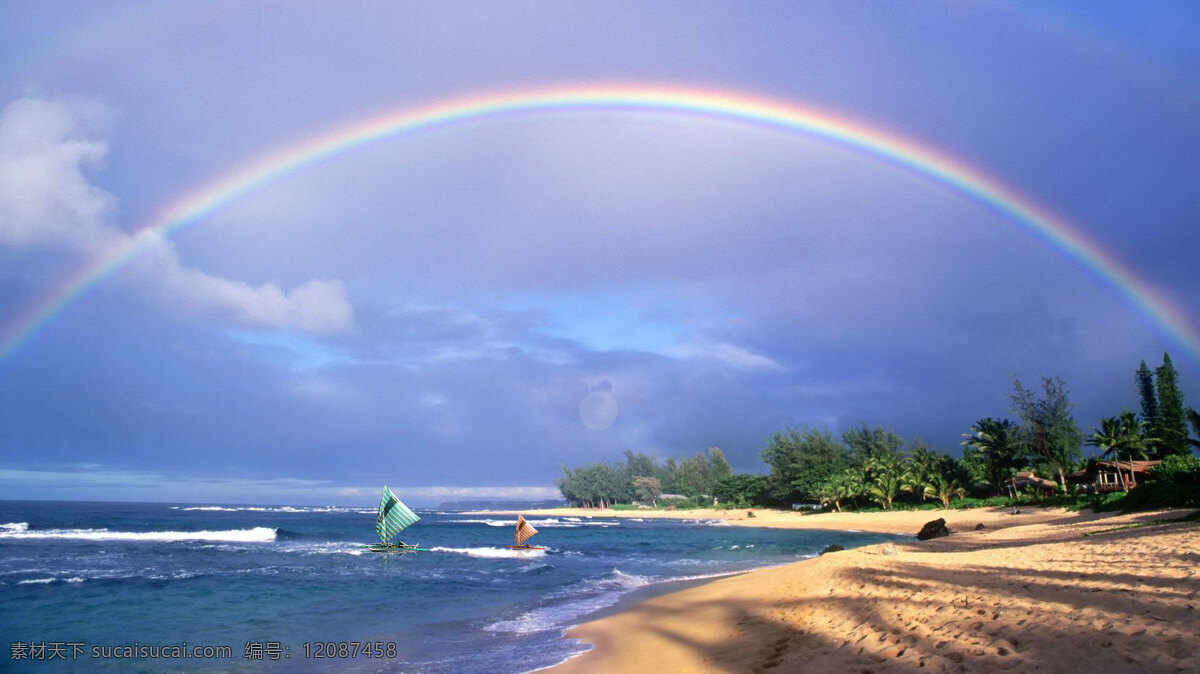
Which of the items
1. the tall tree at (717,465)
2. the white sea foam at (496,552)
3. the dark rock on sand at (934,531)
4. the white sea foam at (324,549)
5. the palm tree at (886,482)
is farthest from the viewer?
the tall tree at (717,465)

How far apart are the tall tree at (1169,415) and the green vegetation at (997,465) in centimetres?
10

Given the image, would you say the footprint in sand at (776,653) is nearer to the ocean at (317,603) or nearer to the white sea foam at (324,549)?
the ocean at (317,603)

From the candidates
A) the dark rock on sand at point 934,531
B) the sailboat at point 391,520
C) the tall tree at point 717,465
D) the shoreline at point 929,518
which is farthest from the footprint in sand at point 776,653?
the tall tree at point 717,465

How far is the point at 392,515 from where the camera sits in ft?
142

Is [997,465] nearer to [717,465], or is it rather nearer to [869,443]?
[869,443]

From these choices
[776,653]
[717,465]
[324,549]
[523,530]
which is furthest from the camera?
[717,465]

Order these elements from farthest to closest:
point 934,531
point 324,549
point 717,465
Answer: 1. point 717,465
2. point 324,549
3. point 934,531

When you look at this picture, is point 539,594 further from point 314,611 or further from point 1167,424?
point 1167,424

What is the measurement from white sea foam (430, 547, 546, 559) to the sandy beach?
24.8 m

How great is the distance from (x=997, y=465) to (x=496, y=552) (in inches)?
1946

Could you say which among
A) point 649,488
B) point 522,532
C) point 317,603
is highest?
point 317,603

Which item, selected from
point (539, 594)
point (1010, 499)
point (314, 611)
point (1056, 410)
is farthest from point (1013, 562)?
point (1056, 410)

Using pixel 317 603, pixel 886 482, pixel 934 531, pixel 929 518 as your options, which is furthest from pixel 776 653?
pixel 886 482

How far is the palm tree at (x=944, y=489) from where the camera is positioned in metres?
64.1
